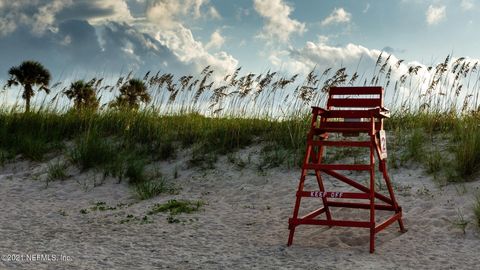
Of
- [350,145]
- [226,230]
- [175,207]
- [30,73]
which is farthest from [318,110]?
[30,73]

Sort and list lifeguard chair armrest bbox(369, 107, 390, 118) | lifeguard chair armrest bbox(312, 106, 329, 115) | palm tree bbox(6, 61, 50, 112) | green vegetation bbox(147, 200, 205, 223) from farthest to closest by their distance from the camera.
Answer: palm tree bbox(6, 61, 50, 112) < green vegetation bbox(147, 200, 205, 223) < lifeguard chair armrest bbox(312, 106, 329, 115) < lifeguard chair armrest bbox(369, 107, 390, 118)

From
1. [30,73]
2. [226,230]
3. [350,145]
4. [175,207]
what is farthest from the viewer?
[30,73]

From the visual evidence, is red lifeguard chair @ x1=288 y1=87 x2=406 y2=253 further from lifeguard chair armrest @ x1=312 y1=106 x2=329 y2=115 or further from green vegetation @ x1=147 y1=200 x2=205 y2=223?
green vegetation @ x1=147 y1=200 x2=205 y2=223

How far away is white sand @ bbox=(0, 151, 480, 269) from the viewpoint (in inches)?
231

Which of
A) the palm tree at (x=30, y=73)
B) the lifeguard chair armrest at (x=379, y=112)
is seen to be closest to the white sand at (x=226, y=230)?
the lifeguard chair armrest at (x=379, y=112)

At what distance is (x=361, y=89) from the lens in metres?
6.58

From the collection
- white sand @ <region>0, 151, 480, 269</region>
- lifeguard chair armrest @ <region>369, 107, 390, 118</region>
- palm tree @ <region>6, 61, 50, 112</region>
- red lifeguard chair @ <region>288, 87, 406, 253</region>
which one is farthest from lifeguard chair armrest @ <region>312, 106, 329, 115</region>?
palm tree @ <region>6, 61, 50, 112</region>

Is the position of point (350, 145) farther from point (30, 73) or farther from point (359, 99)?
point (30, 73)

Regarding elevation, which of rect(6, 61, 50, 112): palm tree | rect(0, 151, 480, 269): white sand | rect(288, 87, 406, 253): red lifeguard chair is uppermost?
rect(6, 61, 50, 112): palm tree

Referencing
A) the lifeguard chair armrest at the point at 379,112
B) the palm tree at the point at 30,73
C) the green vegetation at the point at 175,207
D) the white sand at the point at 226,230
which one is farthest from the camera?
the palm tree at the point at 30,73

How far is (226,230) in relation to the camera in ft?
23.1

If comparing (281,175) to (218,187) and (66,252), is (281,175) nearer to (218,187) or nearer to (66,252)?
(218,187)

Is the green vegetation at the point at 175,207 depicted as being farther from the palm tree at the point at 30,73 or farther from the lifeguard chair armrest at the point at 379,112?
the palm tree at the point at 30,73

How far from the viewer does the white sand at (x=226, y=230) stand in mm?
5871
